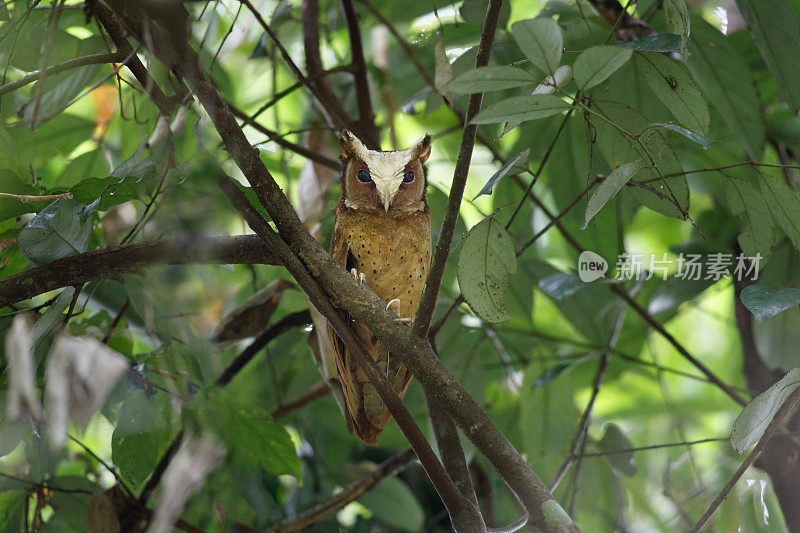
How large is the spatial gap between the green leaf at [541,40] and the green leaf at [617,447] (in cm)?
96

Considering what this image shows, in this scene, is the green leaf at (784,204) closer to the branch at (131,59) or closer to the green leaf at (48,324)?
the branch at (131,59)

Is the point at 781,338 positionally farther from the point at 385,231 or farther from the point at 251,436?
the point at 251,436

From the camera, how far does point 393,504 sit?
159 cm

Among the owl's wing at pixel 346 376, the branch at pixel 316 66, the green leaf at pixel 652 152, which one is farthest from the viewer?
the branch at pixel 316 66

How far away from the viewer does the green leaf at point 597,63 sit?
0.66 m

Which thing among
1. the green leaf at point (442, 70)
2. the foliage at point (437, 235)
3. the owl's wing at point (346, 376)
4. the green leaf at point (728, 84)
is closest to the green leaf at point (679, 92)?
the foliage at point (437, 235)

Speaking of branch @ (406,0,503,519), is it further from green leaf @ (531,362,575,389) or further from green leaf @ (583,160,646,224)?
green leaf @ (531,362,575,389)

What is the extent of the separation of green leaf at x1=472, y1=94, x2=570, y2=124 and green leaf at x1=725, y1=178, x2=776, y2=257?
0.44 meters

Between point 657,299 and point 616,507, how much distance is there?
1.61ft

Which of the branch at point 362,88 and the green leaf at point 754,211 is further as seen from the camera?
the branch at point 362,88

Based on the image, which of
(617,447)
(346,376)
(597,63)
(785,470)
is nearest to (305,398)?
(346,376)

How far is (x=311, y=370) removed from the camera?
1.65m

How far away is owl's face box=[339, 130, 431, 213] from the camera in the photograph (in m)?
1.27

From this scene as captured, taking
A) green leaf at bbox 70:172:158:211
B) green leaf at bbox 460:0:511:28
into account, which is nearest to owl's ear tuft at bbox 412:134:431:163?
green leaf at bbox 460:0:511:28
